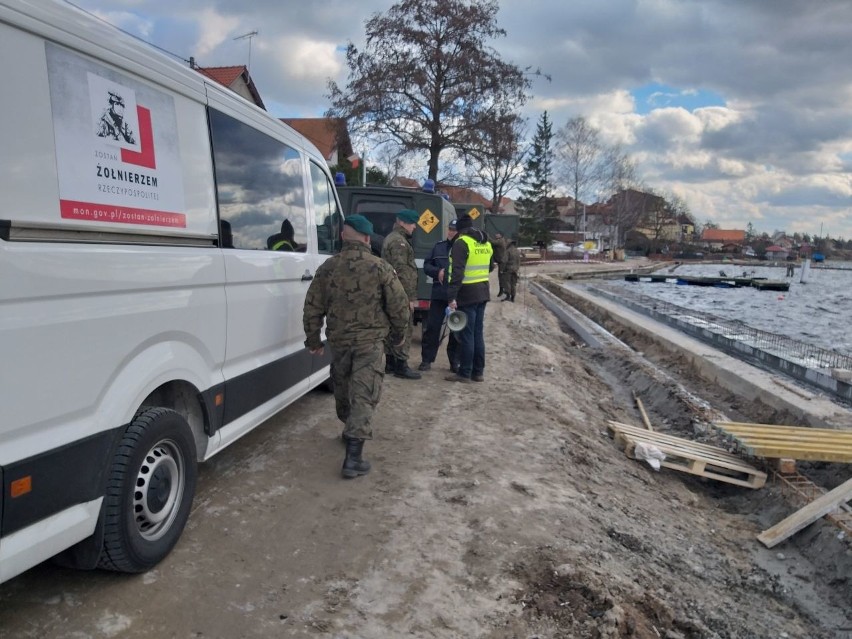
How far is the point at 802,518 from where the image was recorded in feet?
17.0

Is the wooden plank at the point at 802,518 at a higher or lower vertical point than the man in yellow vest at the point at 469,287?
lower

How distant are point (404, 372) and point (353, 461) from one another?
3.37m

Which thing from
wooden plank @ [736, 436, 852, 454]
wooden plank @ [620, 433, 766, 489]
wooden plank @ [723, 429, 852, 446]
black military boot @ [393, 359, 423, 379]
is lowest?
wooden plank @ [620, 433, 766, 489]

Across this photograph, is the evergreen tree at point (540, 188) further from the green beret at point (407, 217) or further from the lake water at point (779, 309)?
the green beret at point (407, 217)

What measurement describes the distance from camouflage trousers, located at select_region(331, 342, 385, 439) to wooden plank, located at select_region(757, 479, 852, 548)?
3439 millimetres

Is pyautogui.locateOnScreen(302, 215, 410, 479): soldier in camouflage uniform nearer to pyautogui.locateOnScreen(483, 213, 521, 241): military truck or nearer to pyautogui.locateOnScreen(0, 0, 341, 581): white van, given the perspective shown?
pyautogui.locateOnScreen(0, 0, 341, 581): white van

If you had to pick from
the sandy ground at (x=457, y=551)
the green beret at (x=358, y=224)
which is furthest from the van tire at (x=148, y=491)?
the green beret at (x=358, y=224)

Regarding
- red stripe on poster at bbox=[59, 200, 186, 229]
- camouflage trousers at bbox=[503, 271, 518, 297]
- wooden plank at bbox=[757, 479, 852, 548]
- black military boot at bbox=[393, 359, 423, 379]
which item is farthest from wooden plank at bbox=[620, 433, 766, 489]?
camouflage trousers at bbox=[503, 271, 518, 297]

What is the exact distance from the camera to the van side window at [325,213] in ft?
18.5

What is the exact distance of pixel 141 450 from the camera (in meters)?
2.93

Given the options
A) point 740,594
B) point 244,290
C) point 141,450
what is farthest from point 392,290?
point 740,594

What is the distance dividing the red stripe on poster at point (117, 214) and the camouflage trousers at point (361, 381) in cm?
172

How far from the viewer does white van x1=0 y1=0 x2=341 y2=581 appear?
2314 millimetres

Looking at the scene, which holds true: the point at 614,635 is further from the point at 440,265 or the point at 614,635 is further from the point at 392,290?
the point at 440,265
